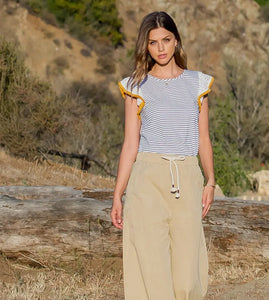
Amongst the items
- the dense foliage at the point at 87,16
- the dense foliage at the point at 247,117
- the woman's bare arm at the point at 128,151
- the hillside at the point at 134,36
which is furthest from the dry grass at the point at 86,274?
the dense foliage at the point at 87,16

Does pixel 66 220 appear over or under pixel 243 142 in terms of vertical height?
over

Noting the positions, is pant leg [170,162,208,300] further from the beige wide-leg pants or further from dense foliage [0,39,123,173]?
dense foliage [0,39,123,173]

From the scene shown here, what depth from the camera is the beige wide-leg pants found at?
288 cm

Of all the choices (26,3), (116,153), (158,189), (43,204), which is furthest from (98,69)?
(158,189)

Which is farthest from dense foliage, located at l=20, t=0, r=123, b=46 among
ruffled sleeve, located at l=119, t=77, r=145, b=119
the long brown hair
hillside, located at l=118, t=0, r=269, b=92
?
ruffled sleeve, located at l=119, t=77, r=145, b=119

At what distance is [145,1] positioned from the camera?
167 feet

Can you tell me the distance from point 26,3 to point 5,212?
4001cm

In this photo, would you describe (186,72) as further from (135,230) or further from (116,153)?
(116,153)

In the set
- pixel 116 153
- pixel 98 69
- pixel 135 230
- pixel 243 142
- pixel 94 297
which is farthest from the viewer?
pixel 98 69

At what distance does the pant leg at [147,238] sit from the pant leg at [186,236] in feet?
0.18

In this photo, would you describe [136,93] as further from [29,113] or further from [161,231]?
[29,113]

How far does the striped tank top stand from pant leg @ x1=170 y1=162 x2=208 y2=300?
122 millimetres

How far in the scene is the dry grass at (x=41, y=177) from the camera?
425 inches

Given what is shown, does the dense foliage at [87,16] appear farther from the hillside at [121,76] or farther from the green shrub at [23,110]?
the green shrub at [23,110]
